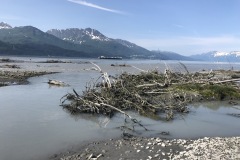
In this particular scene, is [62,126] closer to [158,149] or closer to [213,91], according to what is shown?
[158,149]

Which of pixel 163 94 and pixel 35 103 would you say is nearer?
pixel 35 103

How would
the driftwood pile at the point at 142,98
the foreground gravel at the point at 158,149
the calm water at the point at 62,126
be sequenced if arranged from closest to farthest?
the foreground gravel at the point at 158,149
the calm water at the point at 62,126
the driftwood pile at the point at 142,98

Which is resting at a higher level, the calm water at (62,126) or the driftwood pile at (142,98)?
the driftwood pile at (142,98)

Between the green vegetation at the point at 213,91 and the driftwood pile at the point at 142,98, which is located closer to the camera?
the driftwood pile at the point at 142,98

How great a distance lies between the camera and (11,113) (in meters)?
19.7

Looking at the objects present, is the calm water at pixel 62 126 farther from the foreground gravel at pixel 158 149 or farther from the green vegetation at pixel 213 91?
the green vegetation at pixel 213 91

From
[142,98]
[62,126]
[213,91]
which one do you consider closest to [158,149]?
[62,126]

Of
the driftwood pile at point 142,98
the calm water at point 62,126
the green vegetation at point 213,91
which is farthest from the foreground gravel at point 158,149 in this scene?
the green vegetation at point 213,91

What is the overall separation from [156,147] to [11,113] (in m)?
10.2

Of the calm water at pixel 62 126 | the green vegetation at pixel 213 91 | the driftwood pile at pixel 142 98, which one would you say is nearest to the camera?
the calm water at pixel 62 126

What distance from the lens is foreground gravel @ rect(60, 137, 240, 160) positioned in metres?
11.8

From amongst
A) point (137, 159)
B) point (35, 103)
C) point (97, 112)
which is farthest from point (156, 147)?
point (35, 103)

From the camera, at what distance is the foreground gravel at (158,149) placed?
38.7 feet

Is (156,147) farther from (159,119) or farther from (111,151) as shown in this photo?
(159,119)
